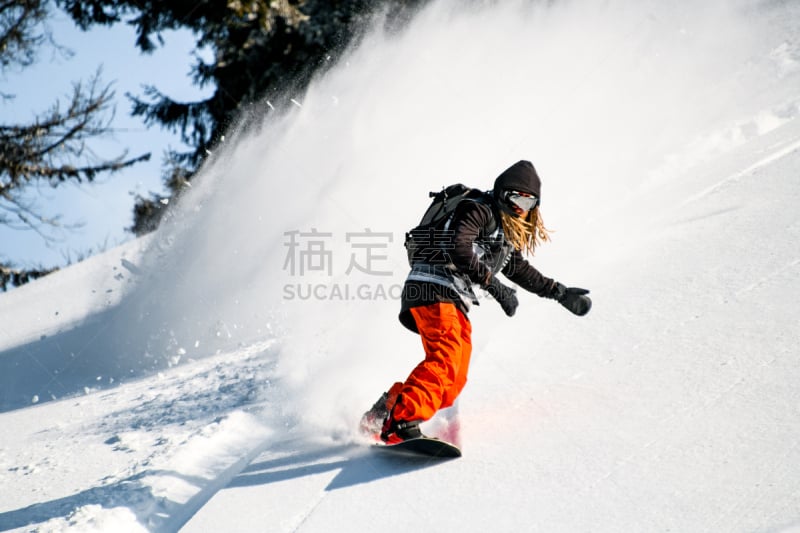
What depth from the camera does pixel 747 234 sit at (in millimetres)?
4492

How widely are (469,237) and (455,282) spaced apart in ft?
0.79

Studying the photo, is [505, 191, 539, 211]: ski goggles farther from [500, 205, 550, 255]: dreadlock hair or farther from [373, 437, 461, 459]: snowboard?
[373, 437, 461, 459]: snowboard

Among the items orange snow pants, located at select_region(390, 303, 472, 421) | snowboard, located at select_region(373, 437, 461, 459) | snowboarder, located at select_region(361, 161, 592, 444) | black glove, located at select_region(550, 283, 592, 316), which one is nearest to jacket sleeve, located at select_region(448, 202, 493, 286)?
snowboarder, located at select_region(361, 161, 592, 444)

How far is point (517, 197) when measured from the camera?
3096mm

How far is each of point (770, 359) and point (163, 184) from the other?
1792 centimetres

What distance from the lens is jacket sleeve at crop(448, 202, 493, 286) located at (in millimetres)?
2957

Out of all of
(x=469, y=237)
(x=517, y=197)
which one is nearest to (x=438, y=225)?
(x=469, y=237)

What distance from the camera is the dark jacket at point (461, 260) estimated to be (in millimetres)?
2982

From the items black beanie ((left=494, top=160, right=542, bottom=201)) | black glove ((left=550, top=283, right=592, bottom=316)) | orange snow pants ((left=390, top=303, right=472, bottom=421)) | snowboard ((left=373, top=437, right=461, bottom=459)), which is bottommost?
snowboard ((left=373, top=437, right=461, bottom=459))

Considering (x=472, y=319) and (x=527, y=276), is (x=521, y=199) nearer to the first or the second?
(x=527, y=276)

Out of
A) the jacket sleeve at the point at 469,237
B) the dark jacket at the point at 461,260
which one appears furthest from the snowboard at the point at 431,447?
the jacket sleeve at the point at 469,237

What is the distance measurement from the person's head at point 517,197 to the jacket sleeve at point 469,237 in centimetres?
9

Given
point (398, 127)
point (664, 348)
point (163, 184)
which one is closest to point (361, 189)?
point (398, 127)

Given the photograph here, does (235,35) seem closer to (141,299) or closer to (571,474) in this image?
(141,299)
